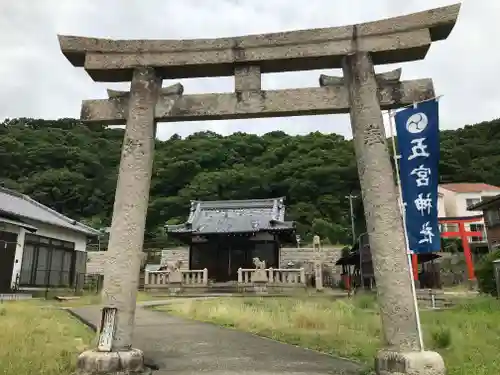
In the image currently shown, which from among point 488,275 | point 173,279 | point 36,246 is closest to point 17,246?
point 36,246

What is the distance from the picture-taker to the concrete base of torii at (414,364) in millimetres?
Result: 4789

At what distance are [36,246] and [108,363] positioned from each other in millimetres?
19819

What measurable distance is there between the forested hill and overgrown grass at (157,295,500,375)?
29.1 m

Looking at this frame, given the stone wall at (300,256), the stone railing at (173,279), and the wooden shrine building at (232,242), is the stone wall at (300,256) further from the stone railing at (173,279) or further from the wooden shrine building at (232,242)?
the stone railing at (173,279)

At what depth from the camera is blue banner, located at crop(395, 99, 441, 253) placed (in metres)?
5.52

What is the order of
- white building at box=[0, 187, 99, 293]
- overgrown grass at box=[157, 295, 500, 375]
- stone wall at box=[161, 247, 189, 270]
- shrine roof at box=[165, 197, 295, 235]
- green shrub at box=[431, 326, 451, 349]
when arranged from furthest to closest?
stone wall at box=[161, 247, 189, 270], shrine roof at box=[165, 197, 295, 235], white building at box=[0, 187, 99, 293], green shrub at box=[431, 326, 451, 349], overgrown grass at box=[157, 295, 500, 375]

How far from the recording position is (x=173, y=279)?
24.5 metres

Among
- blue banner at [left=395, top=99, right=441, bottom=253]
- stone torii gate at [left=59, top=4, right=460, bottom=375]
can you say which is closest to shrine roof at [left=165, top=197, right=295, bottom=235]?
stone torii gate at [left=59, top=4, right=460, bottom=375]

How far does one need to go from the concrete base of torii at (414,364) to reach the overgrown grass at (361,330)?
1049mm

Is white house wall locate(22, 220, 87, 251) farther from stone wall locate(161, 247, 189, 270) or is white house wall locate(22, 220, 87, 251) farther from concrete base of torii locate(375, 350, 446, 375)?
concrete base of torii locate(375, 350, 446, 375)

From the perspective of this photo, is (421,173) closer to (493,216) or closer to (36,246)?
(36,246)

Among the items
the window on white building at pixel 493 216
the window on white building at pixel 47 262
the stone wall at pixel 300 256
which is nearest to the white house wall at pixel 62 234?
the window on white building at pixel 47 262

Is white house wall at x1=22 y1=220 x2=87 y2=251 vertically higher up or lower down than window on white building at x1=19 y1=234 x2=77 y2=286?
higher up

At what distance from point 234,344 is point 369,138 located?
4350mm
